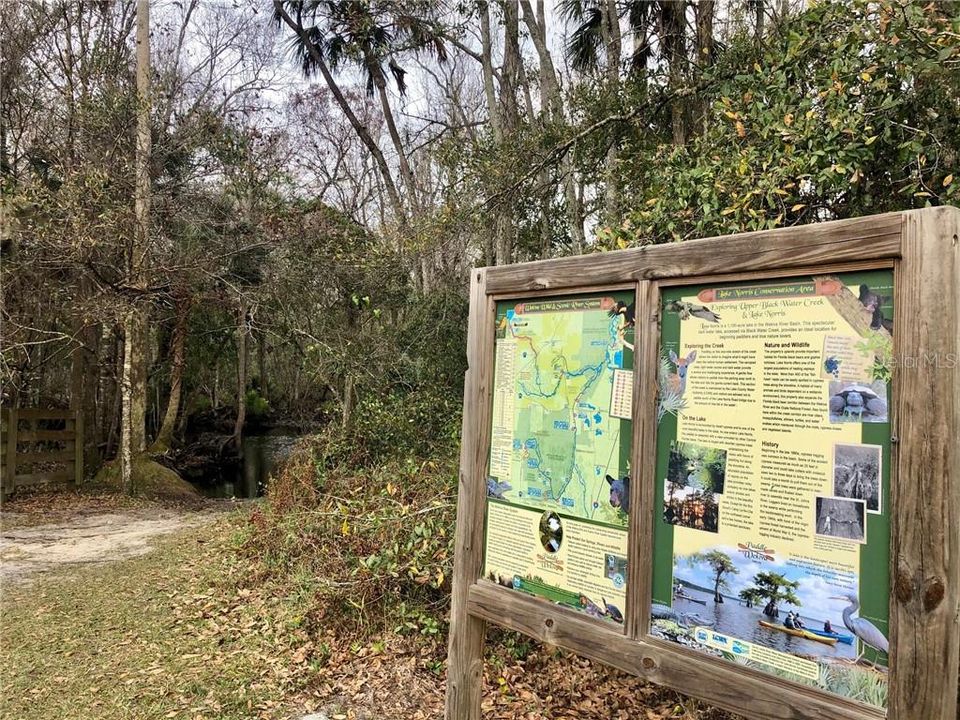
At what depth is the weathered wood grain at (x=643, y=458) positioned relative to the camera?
7.32ft

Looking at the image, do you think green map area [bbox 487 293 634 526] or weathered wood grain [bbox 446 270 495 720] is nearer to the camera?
green map area [bbox 487 293 634 526]

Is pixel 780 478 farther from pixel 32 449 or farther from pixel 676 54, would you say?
pixel 32 449

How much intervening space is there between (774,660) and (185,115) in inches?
539

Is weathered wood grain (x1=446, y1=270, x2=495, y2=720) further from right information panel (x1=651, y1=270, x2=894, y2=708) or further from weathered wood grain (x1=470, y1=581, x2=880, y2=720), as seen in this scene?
right information panel (x1=651, y1=270, x2=894, y2=708)

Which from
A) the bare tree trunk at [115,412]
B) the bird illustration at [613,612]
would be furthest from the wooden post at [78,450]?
the bird illustration at [613,612]

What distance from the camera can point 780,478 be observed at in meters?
1.94

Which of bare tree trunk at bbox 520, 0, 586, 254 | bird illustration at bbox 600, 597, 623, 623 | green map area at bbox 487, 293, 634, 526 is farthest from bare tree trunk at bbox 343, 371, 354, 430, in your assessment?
bird illustration at bbox 600, 597, 623, 623

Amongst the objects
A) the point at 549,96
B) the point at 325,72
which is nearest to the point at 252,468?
the point at 325,72

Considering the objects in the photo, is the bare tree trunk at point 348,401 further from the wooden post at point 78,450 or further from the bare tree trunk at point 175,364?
the wooden post at point 78,450

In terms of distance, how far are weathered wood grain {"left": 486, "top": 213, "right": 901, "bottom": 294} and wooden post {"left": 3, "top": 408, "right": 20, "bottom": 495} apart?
10.7 meters

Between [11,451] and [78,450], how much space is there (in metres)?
1.16

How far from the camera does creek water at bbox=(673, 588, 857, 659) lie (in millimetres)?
1815

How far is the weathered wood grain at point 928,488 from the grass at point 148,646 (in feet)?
10.9

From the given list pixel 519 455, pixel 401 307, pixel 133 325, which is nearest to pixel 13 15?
pixel 133 325
